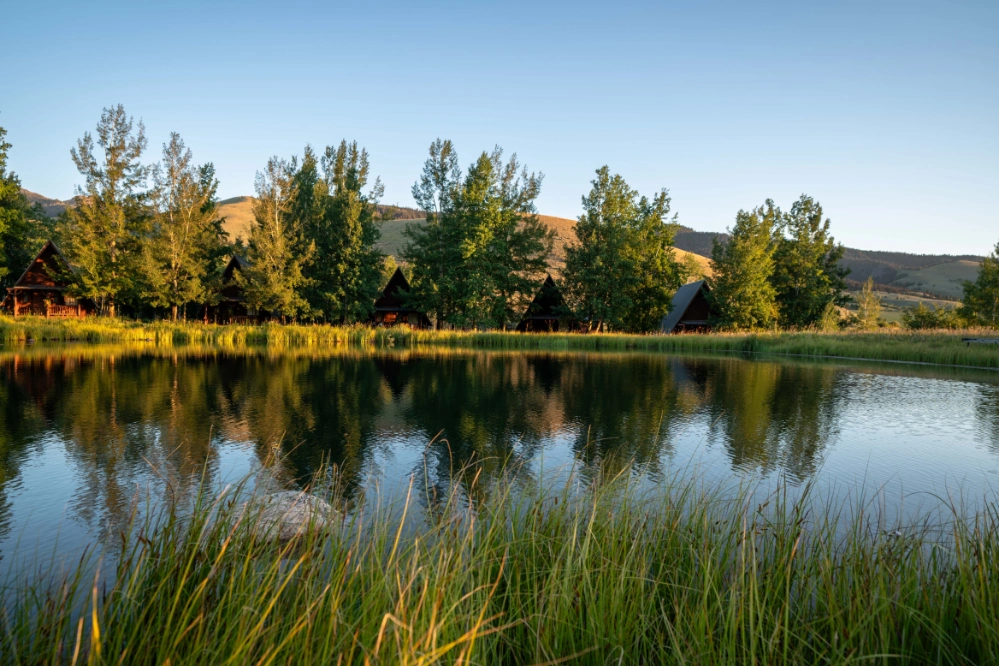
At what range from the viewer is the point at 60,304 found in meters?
45.8

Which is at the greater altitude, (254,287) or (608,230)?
(608,230)

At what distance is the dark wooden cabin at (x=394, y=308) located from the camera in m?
51.6

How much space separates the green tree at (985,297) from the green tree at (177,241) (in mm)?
63675

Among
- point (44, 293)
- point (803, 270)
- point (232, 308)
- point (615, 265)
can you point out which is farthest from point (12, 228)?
point (803, 270)

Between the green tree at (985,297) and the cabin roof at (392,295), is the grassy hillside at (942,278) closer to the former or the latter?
the green tree at (985,297)

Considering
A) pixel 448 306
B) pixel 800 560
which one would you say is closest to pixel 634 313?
pixel 448 306

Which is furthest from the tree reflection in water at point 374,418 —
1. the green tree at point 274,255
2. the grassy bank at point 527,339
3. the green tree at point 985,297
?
the green tree at point 985,297

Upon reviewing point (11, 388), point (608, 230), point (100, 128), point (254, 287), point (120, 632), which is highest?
point (100, 128)

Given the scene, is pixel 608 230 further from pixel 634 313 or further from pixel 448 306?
pixel 448 306

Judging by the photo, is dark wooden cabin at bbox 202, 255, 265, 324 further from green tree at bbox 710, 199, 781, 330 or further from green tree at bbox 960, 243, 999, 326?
green tree at bbox 960, 243, 999, 326

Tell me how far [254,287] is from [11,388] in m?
28.2

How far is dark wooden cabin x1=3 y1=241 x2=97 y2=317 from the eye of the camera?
44094 millimetres

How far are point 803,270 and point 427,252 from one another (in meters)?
32.2

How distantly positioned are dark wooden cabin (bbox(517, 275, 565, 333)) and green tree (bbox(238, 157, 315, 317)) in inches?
764
